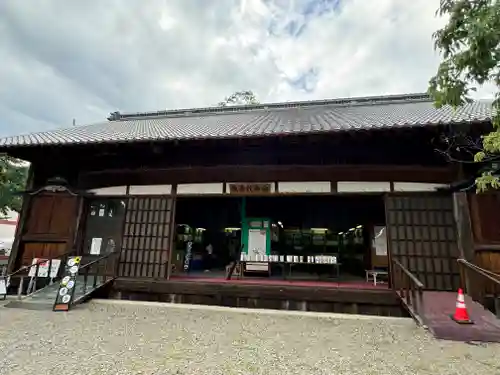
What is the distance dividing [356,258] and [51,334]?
9.59 m

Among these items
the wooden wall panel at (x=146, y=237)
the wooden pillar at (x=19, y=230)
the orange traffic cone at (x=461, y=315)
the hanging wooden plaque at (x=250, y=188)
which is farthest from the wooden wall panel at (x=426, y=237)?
the wooden pillar at (x=19, y=230)

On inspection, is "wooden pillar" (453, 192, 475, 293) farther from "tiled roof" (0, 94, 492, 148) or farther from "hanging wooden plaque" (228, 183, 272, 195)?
"hanging wooden plaque" (228, 183, 272, 195)

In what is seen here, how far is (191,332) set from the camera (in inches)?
169

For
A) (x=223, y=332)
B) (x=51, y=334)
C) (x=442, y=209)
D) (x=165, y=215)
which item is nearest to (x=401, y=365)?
(x=223, y=332)

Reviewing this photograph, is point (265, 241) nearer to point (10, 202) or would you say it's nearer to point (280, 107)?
point (280, 107)

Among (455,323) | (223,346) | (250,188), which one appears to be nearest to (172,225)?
→ (250,188)

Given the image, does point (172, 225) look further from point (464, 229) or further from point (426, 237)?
point (464, 229)

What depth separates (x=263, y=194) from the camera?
22.5 feet

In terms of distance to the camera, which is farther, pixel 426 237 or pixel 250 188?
pixel 250 188

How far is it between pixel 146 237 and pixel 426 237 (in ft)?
19.6

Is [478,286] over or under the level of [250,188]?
under

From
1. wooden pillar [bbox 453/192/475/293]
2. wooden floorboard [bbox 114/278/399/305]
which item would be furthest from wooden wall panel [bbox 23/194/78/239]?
wooden pillar [bbox 453/192/475/293]

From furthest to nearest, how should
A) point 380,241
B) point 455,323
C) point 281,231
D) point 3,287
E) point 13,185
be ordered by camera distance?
point 13,185, point 281,231, point 380,241, point 3,287, point 455,323

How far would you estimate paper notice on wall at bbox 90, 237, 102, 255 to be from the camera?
735 cm
